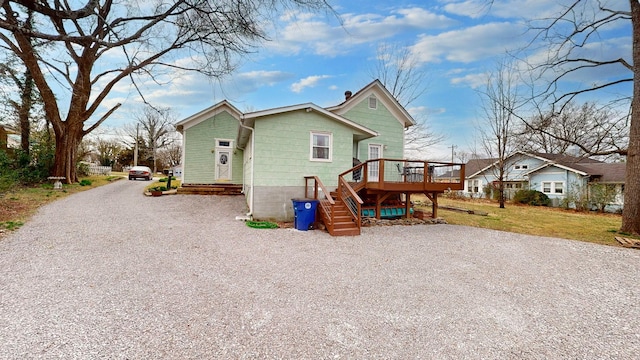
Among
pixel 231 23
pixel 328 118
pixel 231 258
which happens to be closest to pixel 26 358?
pixel 231 258

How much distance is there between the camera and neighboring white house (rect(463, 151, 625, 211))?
61.8 feet

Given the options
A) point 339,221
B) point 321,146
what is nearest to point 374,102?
point 321,146

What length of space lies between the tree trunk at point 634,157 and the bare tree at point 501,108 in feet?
25.0

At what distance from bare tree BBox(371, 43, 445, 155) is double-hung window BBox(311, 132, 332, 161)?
13670 millimetres

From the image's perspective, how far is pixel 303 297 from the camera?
3.80 m

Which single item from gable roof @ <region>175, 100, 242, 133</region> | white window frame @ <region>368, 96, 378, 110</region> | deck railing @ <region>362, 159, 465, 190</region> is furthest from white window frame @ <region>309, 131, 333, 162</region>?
gable roof @ <region>175, 100, 242, 133</region>

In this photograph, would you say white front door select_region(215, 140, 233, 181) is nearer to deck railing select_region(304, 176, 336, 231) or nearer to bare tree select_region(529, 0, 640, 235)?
deck railing select_region(304, 176, 336, 231)

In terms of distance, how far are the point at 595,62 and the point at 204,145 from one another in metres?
17.7

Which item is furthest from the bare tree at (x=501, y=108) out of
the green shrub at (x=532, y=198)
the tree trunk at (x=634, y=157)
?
the tree trunk at (x=634, y=157)

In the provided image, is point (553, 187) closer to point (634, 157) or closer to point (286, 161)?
point (634, 157)

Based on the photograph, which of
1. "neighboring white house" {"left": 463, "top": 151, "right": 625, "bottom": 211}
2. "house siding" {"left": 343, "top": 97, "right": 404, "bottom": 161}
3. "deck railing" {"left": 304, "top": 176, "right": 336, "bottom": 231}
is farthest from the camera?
"neighboring white house" {"left": 463, "top": 151, "right": 625, "bottom": 211}

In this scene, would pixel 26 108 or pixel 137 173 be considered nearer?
pixel 26 108

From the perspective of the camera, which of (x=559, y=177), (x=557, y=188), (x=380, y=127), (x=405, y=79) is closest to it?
(x=380, y=127)

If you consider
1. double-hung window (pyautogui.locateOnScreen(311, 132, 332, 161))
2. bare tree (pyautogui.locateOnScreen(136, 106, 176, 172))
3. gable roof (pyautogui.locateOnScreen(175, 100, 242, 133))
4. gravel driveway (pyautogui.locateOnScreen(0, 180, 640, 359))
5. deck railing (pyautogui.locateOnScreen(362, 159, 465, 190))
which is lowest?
gravel driveway (pyautogui.locateOnScreen(0, 180, 640, 359))
